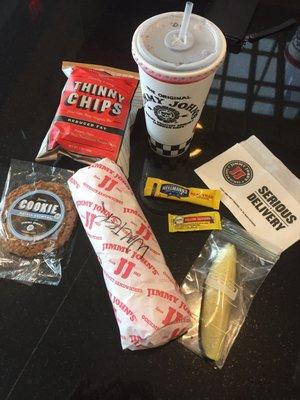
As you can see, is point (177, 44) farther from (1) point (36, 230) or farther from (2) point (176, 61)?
(1) point (36, 230)

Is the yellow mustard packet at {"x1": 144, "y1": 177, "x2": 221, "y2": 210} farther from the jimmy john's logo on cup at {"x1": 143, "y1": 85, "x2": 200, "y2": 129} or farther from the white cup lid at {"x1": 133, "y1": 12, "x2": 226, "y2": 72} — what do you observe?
the white cup lid at {"x1": 133, "y1": 12, "x2": 226, "y2": 72}

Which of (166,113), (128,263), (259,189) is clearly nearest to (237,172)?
(259,189)

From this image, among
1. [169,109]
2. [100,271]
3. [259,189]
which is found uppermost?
[169,109]

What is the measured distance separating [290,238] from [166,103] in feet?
0.99

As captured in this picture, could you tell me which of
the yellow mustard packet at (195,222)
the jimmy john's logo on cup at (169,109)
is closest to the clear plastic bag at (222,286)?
the yellow mustard packet at (195,222)

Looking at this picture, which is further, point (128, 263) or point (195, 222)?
point (195, 222)

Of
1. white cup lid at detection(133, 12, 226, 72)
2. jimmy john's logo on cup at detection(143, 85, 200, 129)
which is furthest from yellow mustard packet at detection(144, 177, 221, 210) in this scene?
white cup lid at detection(133, 12, 226, 72)

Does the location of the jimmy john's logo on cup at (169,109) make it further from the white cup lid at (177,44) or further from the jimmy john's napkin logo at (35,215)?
the jimmy john's napkin logo at (35,215)

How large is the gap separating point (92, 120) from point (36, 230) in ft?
0.72

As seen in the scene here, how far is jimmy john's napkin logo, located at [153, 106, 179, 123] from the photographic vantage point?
1.95 feet

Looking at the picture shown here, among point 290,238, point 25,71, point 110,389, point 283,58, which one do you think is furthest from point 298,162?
point 25,71

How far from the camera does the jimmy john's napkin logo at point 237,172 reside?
0.69 m

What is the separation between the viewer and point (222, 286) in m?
0.57

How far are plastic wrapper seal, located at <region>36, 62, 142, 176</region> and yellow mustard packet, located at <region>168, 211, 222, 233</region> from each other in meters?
0.13
